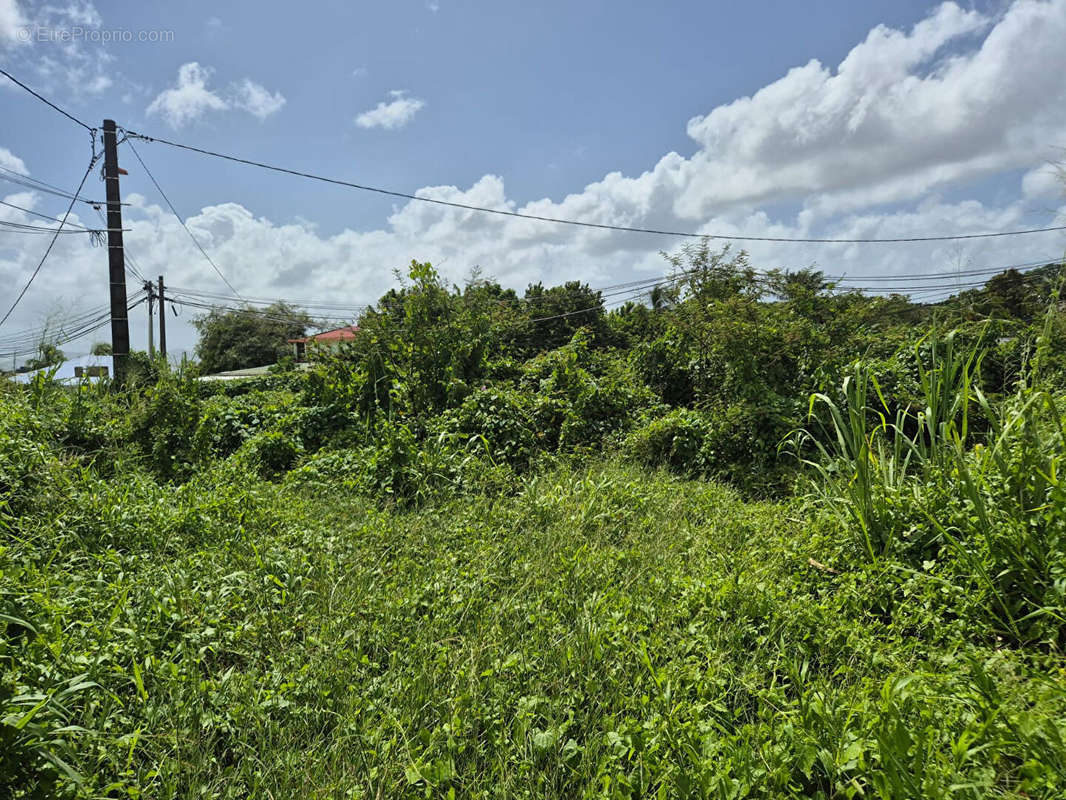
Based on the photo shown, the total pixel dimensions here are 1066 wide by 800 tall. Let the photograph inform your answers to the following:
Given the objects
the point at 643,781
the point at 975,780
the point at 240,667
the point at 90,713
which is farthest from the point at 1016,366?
the point at 90,713

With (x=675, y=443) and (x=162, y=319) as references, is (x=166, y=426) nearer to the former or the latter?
(x=675, y=443)

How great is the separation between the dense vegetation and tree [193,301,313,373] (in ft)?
117

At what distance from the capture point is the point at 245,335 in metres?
38.7

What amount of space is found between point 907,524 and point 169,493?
213 inches

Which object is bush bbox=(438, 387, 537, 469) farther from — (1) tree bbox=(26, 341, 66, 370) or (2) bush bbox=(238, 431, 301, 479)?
(1) tree bbox=(26, 341, 66, 370)

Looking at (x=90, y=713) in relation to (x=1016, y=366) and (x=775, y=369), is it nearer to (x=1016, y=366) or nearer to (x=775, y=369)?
(x=775, y=369)

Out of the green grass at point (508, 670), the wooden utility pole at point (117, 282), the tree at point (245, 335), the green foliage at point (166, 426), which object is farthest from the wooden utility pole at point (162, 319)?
the green grass at point (508, 670)

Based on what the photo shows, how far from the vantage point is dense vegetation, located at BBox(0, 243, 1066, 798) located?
174 centimetres

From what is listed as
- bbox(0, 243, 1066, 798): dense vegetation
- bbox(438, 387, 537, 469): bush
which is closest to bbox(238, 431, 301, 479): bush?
bbox(0, 243, 1066, 798): dense vegetation

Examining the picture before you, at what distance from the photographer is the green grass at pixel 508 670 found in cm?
170

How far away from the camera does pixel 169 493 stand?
4.64 m

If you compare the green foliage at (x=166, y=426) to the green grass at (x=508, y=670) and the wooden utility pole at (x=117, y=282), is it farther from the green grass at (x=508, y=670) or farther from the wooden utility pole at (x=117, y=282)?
the wooden utility pole at (x=117, y=282)

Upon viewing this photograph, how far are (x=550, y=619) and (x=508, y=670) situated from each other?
41 centimetres

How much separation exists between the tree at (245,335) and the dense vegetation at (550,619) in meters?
35.6
